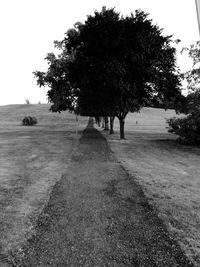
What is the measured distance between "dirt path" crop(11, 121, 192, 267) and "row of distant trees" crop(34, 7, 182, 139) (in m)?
16.8

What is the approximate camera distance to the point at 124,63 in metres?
25.5

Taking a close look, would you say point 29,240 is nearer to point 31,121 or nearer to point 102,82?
point 102,82

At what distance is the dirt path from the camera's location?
577 centimetres

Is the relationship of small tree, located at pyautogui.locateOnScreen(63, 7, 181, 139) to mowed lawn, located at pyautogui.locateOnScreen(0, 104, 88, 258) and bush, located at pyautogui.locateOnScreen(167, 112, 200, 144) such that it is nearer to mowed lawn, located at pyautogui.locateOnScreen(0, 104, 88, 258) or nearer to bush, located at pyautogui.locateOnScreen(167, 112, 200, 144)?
bush, located at pyautogui.locateOnScreen(167, 112, 200, 144)

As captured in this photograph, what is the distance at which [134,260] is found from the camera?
5.75 metres

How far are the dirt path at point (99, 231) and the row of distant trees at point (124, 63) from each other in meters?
16.8

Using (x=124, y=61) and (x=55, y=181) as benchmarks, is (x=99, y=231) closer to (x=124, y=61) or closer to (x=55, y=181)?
(x=55, y=181)

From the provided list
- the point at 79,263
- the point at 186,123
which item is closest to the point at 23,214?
the point at 79,263

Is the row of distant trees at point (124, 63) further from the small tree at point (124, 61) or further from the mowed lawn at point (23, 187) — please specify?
the mowed lawn at point (23, 187)

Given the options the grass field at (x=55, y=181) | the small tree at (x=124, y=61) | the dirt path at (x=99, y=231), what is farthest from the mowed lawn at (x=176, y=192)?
the small tree at (x=124, y=61)

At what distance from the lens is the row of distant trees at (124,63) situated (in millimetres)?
25266

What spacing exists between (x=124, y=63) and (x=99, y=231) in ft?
69.4

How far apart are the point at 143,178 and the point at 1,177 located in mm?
7378

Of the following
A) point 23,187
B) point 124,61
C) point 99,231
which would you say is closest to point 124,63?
point 124,61
